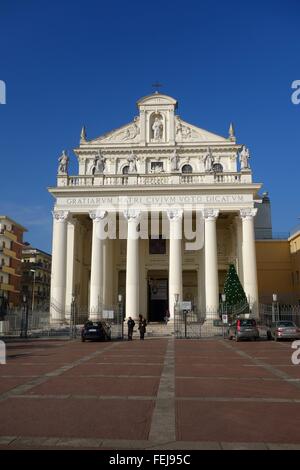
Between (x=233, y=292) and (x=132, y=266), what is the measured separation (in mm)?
8398

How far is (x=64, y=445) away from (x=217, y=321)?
27.9m

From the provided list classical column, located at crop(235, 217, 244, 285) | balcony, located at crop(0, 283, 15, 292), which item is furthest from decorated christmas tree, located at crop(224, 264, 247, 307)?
balcony, located at crop(0, 283, 15, 292)

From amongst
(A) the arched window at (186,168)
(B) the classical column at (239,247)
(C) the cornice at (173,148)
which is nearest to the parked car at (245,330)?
(B) the classical column at (239,247)

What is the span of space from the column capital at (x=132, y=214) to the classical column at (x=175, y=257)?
2.63 m

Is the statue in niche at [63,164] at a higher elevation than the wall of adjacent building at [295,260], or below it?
higher

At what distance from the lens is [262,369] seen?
1363 centimetres

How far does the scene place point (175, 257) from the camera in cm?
3522

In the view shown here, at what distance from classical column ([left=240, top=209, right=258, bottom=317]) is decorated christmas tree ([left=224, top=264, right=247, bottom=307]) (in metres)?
1.59

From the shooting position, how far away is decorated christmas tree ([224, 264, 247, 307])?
32750 millimetres

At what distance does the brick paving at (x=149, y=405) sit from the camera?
19.9ft

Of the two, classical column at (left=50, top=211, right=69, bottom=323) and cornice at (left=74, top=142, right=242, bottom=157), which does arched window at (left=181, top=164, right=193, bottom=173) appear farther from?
classical column at (left=50, top=211, right=69, bottom=323)

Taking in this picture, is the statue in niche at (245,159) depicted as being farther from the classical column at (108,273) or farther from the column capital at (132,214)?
the classical column at (108,273)

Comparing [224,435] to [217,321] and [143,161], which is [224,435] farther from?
[143,161]
